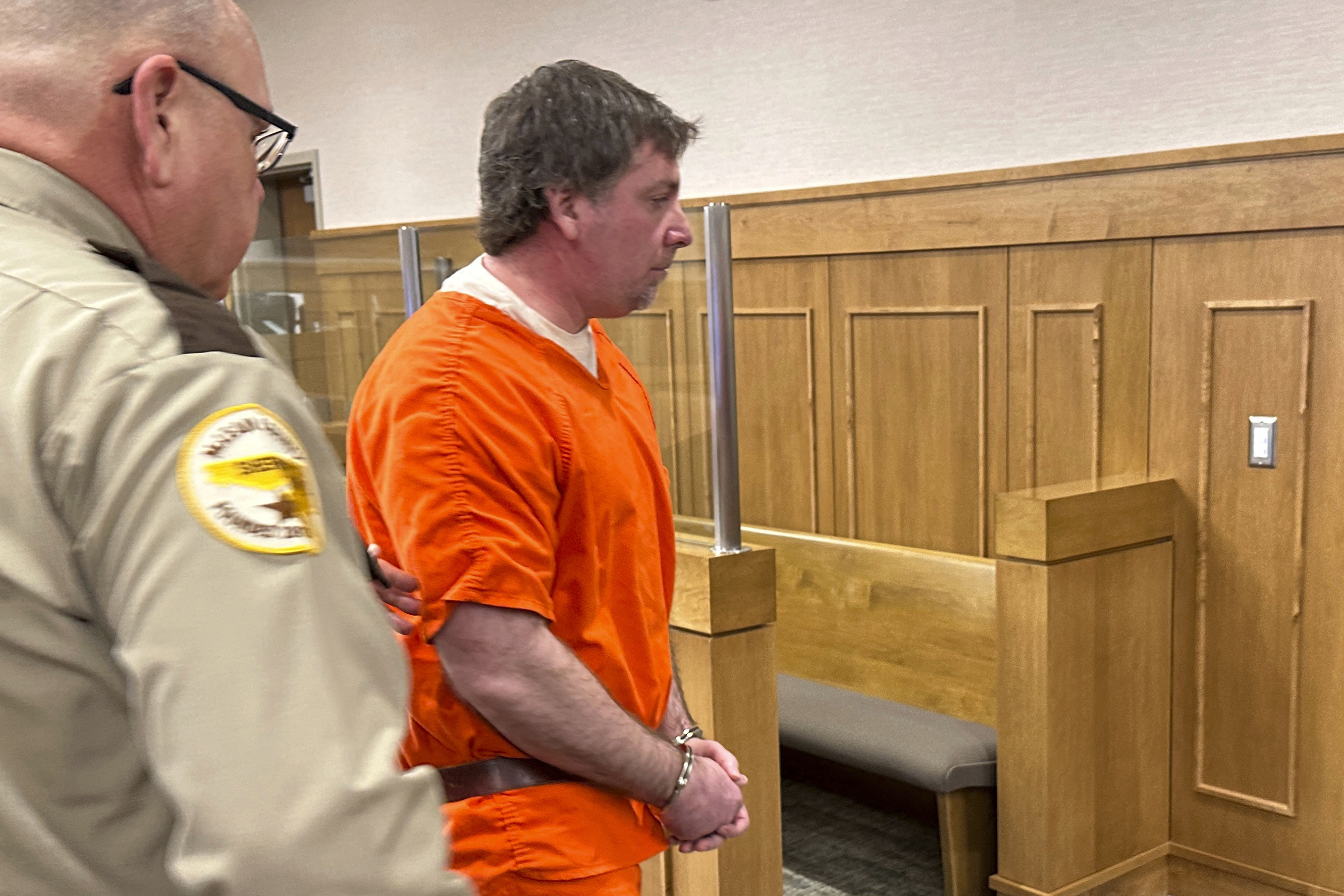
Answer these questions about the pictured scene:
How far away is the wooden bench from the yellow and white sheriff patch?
2726 mm

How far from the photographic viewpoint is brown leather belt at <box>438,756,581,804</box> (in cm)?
133

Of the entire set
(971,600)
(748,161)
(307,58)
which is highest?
(307,58)

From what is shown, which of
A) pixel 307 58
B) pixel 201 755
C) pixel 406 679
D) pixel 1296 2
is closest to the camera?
pixel 201 755

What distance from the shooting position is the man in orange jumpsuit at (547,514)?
4.15 ft

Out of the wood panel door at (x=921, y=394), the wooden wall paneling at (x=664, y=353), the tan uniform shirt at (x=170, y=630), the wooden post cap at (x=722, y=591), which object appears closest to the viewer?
the tan uniform shirt at (x=170, y=630)

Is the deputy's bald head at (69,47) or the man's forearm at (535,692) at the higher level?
the deputy's bald head at (69,47)

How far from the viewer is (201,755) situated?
22.6 inches

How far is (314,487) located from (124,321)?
0.12 metres

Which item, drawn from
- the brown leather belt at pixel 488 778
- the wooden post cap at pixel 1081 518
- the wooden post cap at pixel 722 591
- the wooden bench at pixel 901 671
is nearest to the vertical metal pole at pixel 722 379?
the wooden post cap at pixel 722 591

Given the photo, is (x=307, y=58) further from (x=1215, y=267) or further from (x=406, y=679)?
(x=406, y=679)

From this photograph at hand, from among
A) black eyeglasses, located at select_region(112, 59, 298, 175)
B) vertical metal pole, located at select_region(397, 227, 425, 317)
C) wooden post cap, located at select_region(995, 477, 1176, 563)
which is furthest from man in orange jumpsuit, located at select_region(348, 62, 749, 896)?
vertical metal pole, located at select_region(397, 227, 425, 317)

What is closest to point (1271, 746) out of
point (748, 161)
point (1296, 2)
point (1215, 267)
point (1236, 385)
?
point (1236, 385)

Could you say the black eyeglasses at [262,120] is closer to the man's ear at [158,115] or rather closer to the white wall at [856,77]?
the man's ear at [158,115]

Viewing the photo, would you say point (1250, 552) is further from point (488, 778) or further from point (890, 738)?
point (488, 778)
